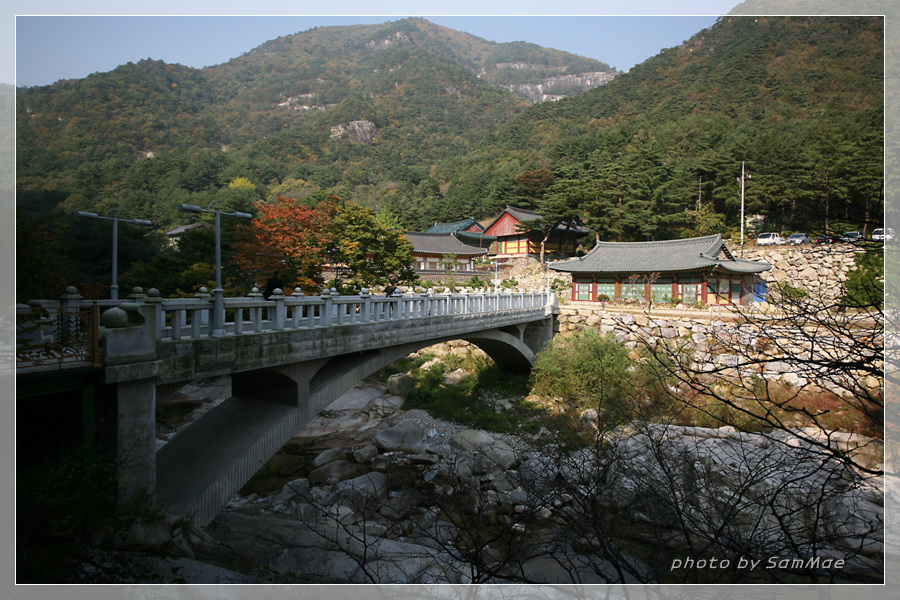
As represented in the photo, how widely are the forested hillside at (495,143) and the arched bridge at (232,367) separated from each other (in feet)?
13.9

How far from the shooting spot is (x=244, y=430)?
27.0 ft

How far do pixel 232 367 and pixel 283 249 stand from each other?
10329mm

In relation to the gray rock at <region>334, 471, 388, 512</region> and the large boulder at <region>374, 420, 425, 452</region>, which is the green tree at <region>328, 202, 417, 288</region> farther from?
the gray rock at <region>334, 471, 388, 512</region>

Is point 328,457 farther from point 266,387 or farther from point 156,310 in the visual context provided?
point 156,310

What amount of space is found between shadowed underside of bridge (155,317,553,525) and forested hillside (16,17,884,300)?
173 inches

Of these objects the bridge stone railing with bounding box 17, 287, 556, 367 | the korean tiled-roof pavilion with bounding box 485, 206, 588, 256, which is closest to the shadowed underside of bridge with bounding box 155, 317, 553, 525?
the bridge stone railing with bounding box 17, 287, 556, 367

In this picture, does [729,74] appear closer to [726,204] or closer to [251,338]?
[726,204]

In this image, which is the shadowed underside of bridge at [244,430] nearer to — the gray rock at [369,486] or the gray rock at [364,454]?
the gray rock at [369,486]

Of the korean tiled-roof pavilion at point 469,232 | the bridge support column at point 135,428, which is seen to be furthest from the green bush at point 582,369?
the korean tiled-roof pavilion at point 469,232

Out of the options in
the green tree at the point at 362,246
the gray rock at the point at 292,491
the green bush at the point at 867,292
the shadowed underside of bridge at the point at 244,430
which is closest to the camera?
the green bush at the point at 867,292

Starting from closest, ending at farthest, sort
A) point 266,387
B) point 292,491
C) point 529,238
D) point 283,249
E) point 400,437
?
1. point 266,387
2. point 292,491
3. point 400,437
4. point 283,249
5. point 529,238

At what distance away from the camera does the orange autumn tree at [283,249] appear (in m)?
16.6

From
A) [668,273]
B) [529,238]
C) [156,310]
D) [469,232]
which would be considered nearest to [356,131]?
[469,232]

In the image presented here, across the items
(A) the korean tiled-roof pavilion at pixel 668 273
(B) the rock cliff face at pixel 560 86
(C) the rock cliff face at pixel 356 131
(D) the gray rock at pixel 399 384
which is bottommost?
(D) the gray rock at pixel 399 384
